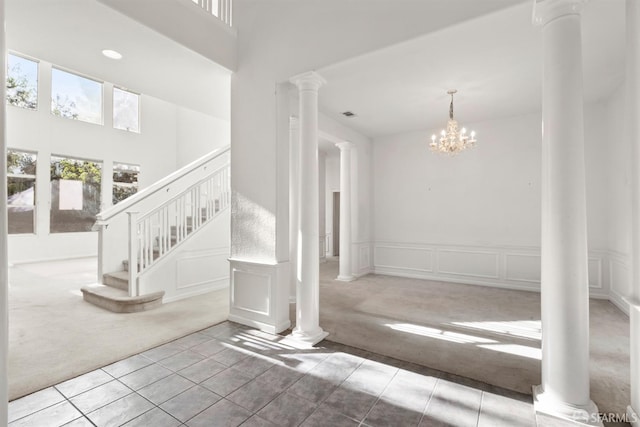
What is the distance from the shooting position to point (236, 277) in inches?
150

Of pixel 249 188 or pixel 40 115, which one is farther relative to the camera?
pixel 40 115

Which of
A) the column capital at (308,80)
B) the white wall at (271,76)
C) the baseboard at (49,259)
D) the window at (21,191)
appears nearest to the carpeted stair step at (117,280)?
the white wall at (271,76)

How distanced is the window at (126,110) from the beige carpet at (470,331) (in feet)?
27.4

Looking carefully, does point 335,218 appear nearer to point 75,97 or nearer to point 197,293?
point 197,293

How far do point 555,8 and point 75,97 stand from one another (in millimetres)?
10805

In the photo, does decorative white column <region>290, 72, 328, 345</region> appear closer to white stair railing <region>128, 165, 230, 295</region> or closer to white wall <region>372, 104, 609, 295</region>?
white stair railing <region>128, 165, 230, 295</region>

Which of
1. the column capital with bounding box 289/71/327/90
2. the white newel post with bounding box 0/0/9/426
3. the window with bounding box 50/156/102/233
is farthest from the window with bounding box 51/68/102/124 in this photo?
the white newel post with bounding box 0/0/9/426

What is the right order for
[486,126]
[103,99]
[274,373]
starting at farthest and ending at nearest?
1. [103,99]
2. [486,126]
3. [274,373]

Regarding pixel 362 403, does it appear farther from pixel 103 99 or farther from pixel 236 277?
pixel 103 99

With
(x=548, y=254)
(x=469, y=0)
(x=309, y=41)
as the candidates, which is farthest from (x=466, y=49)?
(x=548, y=254)

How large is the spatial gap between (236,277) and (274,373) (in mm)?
1515

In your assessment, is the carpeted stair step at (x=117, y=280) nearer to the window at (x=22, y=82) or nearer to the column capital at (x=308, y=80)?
the column capital at (x=308, y=80)

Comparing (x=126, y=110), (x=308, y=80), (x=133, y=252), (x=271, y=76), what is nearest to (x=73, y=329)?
(x=133, y=252)

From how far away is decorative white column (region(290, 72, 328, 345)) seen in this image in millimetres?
3273
